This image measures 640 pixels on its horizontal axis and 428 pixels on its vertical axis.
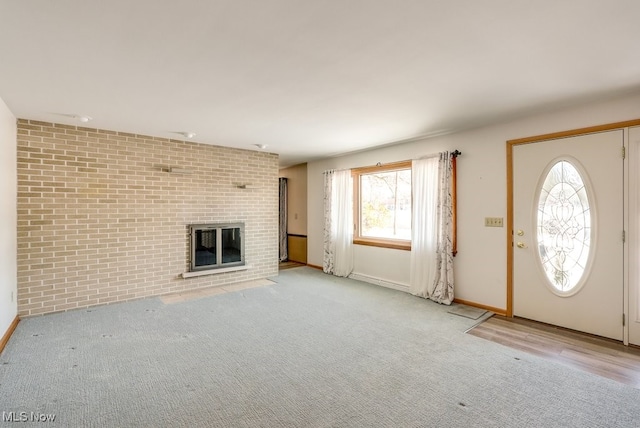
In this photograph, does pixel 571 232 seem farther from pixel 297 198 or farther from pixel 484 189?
pixel 297 198

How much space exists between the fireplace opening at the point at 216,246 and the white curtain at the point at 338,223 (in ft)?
5.57

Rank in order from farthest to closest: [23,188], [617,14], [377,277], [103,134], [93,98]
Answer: [377,277] → [103,134] → [23,188] → [93,98] → [617,14]

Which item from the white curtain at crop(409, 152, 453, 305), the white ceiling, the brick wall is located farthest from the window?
the brick wall

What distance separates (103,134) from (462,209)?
492cm

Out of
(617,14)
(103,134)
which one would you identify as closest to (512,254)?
(617,14)

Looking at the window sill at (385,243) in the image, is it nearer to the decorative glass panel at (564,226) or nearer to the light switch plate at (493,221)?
the light switch plate at (493,221)

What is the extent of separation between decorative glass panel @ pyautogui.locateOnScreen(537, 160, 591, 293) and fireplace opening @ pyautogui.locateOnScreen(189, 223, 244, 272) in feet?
14.2

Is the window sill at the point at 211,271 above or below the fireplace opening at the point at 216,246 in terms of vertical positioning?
below

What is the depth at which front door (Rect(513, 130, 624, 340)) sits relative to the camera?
3010 millimetres

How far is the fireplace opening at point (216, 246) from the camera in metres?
4.86

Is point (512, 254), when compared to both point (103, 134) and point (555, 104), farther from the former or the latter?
point (103, 134)

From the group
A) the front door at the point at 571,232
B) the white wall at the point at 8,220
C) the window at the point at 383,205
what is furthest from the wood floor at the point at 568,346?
the white wall at the point at 8,220

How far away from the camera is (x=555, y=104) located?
311 cm

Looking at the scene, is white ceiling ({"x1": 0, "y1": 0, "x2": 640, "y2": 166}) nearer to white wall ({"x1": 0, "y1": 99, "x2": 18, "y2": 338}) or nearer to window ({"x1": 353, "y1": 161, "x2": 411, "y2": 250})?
white wall ({"x1": 0, "y1": 99, "x2": 18, "y2": 338})
